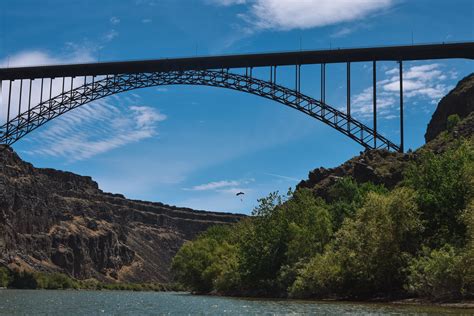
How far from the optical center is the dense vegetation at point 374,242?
44.1 m

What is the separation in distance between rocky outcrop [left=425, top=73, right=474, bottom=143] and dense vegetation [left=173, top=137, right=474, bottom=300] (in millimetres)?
20620

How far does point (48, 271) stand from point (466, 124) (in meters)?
153

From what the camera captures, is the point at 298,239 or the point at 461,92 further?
the point at 461,92

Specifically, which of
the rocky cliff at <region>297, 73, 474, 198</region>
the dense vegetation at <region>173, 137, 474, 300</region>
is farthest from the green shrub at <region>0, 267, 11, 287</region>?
the dense vegetation at <region>173, 137, 474, 300</region>

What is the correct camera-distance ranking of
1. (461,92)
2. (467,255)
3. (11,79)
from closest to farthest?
(467,255)
(11,79)
(461,92)

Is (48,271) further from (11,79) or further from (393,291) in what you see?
(393,291)

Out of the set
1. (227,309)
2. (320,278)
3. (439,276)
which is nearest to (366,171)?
(320,278)

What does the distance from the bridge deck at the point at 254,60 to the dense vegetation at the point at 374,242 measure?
14.9 m

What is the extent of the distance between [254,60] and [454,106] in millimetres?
32166

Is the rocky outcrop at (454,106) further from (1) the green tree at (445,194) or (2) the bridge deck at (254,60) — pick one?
(1) the green tree at (445,194)

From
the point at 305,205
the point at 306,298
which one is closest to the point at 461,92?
the point at 305,205

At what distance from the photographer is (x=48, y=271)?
197625mm

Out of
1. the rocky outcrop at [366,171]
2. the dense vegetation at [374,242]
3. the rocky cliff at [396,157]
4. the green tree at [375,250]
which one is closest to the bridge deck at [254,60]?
the rocky cliff at [396,157]

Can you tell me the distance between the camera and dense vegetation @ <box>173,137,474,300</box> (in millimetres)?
44144
